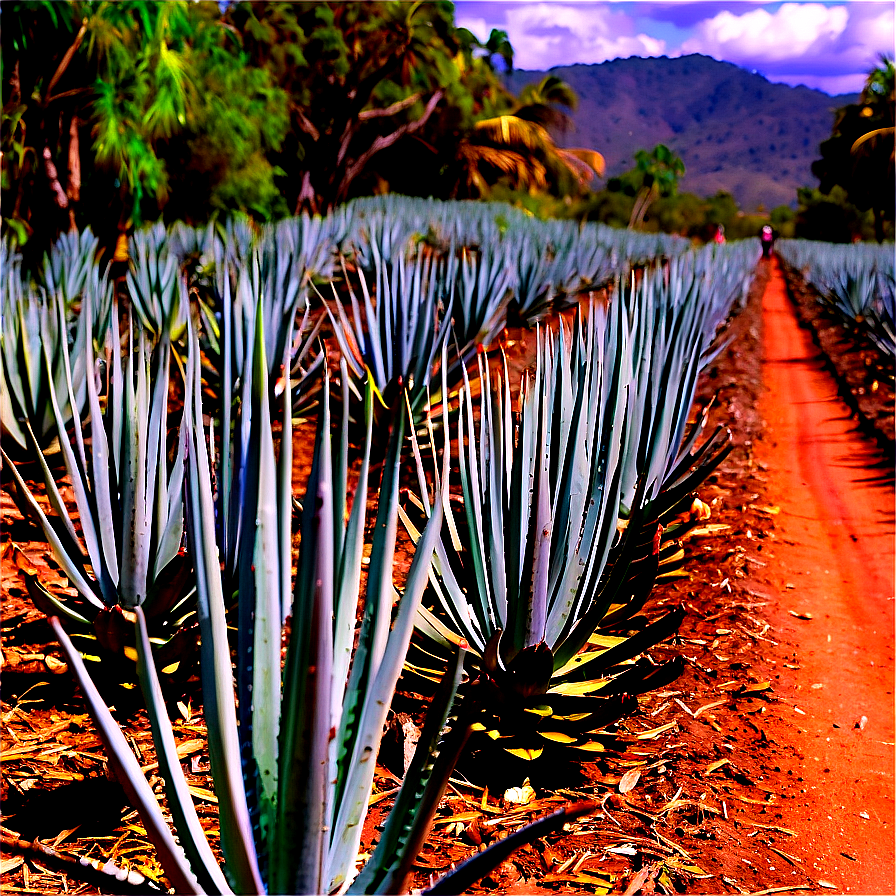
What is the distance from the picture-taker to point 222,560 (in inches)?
91.0

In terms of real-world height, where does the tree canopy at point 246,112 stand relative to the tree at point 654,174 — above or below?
below

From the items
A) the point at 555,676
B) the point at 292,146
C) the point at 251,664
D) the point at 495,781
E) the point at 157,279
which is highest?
the point at 292,146

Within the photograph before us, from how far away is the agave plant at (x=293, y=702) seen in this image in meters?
1.13

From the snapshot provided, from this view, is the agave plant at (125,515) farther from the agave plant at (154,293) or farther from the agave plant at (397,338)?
the agave plant at (154,293)

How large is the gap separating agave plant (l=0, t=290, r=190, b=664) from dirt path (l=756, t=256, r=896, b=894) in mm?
1754

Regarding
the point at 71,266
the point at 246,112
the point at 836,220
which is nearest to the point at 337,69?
the point at 246,112

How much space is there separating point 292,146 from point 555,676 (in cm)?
3161

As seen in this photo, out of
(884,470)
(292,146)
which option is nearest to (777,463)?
(884,470)

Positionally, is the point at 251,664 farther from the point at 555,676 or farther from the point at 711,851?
the point at 711,851

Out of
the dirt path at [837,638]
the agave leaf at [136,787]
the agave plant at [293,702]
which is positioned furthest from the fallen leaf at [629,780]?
the agave leaf at [136,787]

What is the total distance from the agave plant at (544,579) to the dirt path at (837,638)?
60 centimetres

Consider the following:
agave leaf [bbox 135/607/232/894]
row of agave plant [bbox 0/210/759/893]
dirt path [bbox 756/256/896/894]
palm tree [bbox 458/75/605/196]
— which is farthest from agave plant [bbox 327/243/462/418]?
palm tree [bbox 458/75/605/196]

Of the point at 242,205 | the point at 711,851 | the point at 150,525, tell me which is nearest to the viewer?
the point at 711,851

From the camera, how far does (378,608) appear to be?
4.39ft
